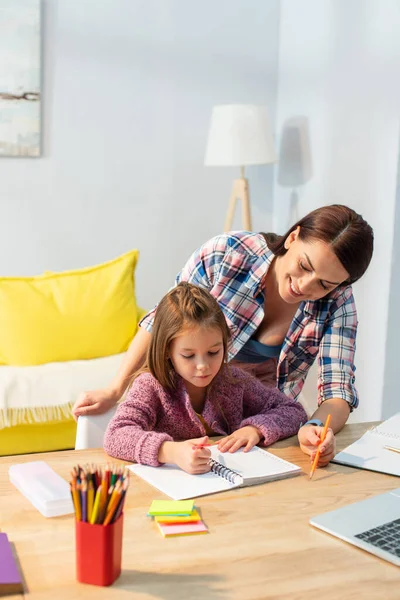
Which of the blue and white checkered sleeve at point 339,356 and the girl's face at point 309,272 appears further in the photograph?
the blue and white checkered sleeve at point 339,356

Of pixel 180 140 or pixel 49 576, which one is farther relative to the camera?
pixel 180 140

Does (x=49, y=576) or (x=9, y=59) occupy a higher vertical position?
(x=9, y=59)

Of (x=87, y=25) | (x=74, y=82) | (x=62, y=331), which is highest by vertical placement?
(x=87, y=25)

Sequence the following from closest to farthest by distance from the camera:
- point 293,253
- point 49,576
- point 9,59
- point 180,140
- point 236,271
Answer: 1. point 49,576
2. point 293,253
3. point 236,271
4. point 9,59
5. point 180,140

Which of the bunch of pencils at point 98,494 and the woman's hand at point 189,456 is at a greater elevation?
the bunch of pencils at point 98,494

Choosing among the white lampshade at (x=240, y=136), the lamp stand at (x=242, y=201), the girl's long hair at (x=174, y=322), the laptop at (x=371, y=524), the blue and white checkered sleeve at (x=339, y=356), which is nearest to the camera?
the laptop at (x=371, y=524)

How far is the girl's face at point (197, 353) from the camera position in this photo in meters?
1.48

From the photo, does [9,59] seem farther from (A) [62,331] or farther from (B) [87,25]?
A: (A) [62,331]

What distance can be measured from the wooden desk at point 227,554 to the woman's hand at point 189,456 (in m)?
0.08

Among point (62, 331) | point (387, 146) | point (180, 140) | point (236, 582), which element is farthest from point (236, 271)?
point (180, 140)

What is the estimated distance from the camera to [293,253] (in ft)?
5.61

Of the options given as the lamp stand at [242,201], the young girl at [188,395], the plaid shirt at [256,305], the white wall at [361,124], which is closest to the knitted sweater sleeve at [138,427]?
the young girl at [188,395]

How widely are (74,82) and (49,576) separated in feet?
11.0

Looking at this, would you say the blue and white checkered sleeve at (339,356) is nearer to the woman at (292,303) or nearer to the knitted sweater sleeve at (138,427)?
the woman at (292,303)
